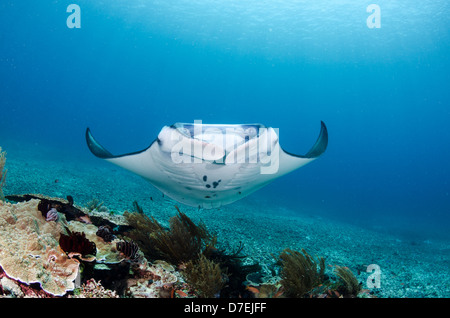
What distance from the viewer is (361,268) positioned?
547 centimetres

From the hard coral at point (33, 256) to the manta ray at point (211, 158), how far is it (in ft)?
4.09

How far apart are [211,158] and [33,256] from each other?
6.93 feet

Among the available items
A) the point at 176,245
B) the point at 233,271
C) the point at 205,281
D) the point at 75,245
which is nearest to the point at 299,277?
the point at 233,271

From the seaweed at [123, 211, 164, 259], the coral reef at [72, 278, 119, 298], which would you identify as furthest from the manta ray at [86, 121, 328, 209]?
the coral reef at [72, 278, 119, 298]

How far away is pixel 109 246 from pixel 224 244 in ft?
10.2

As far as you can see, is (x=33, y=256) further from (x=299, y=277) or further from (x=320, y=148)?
(x=320, y=148)

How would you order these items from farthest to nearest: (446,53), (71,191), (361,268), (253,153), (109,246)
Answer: (446,53) → (71,191) → (361,268) → (253,153) → (109,246)

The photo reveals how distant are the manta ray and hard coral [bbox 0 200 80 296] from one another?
1248 millimetres

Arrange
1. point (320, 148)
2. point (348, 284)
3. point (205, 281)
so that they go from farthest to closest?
1. point (320, 148)
2. point (348, 284)
3. point (205, 281)

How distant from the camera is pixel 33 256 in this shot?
7.95 ft

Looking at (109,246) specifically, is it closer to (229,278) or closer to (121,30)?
(229,278)

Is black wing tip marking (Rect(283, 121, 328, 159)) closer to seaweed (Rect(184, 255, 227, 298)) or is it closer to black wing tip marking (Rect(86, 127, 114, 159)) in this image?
seaweed (Rect(184, 255, 227, 298))

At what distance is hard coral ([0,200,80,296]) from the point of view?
2230 millimetres
